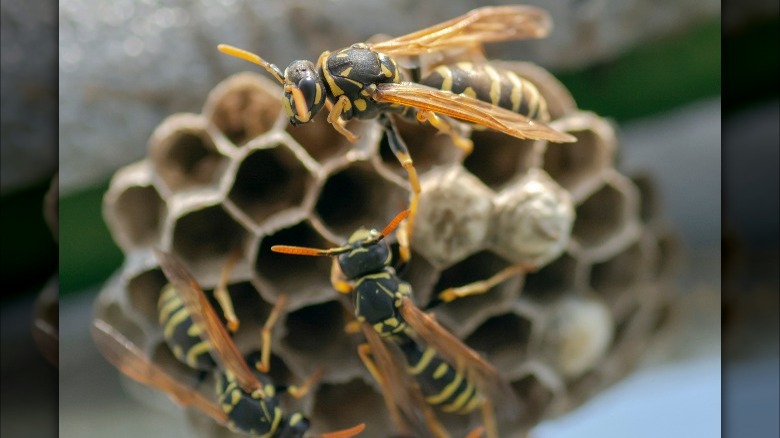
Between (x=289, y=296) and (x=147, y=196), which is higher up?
(x=147, y=196)

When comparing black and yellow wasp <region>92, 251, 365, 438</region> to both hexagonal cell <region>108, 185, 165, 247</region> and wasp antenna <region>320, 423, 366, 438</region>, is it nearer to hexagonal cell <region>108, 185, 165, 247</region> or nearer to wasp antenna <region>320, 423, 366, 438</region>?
wasp antenna <region>320, 423, 366, 438</region>

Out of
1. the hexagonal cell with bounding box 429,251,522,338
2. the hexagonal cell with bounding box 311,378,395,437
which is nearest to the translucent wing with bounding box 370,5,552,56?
the hexagonal cell with bounding box 429,251,522,338

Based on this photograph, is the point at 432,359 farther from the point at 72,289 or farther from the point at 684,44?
the point at 684,44

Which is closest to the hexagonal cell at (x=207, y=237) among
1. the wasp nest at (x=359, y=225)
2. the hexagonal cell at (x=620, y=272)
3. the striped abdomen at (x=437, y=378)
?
the wasp nest at (x=359, y=225)

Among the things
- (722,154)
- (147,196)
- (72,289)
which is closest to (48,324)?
(72,289)

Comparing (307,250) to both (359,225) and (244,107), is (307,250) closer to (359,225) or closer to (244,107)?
(359,225)

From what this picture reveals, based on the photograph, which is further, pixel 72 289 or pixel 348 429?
pixel 72 289

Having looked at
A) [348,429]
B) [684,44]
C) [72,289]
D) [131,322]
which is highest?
[684,44]

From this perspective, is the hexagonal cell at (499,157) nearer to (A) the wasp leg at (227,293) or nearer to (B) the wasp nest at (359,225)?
(B) the wasp nest at (359,225)
